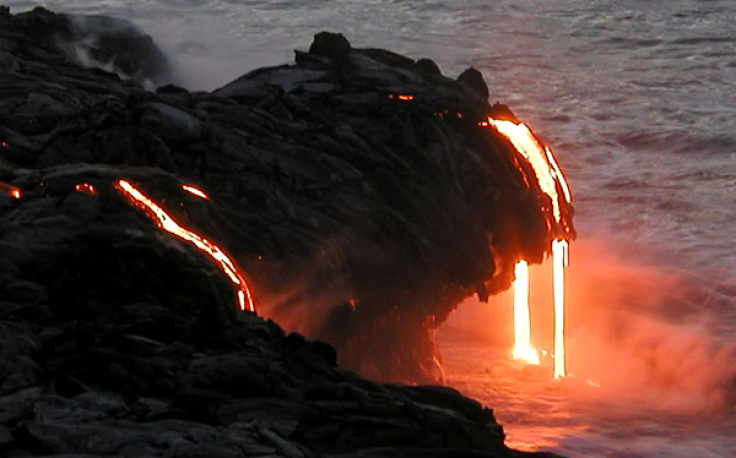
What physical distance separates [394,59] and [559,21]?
112ft

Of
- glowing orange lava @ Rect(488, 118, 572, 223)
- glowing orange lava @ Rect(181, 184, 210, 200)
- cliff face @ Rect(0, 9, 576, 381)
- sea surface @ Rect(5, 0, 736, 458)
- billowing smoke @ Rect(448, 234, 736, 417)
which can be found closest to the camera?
glowing orange lava @ Rect(181, 184, 210, 200)

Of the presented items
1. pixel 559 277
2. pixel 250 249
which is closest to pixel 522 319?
pixel 559 277

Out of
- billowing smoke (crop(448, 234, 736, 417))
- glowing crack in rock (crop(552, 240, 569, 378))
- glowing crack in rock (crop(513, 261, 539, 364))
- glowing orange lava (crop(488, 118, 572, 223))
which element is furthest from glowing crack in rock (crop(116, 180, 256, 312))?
billowing smoke (crop(448, 234, 736, 417))

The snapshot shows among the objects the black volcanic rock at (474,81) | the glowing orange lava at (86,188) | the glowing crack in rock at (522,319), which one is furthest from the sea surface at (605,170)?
the glowing orange lava at (86,188)

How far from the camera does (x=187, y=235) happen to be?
40.0 feet

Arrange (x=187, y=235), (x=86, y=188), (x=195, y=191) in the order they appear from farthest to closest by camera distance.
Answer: (x=195, y=191) → (x=187, y=235) → (x=86, y=188)

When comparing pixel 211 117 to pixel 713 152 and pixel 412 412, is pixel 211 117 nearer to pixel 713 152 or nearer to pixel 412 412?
pixel 412 412

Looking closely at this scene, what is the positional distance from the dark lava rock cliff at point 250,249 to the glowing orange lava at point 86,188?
1cm

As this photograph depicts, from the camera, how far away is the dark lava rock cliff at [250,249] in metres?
9.27

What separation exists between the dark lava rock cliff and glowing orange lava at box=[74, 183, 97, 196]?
14mm

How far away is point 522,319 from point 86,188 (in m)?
8.95

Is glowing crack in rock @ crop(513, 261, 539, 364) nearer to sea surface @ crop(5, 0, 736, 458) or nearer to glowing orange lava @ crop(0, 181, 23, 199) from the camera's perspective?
sea surface @ crop(5, 0, 736, 458)

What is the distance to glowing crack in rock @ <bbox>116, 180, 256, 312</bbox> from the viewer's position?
12023 mm

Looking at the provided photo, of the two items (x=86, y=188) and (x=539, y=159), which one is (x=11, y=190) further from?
(x=539, y=159)
